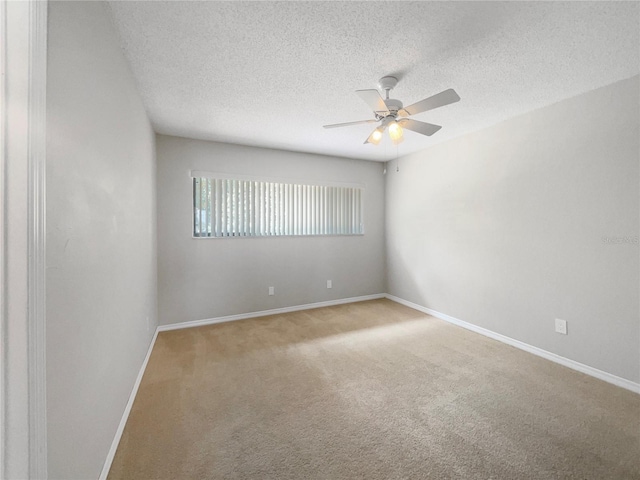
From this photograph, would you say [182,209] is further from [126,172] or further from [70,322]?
[70,322]

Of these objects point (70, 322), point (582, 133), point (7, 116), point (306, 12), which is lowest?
point (70, 322)

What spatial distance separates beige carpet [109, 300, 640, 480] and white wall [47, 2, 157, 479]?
0.43 meters

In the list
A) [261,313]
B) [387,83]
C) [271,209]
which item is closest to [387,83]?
[387,83]

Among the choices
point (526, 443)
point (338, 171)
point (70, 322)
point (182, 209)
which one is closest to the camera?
point (70, 322)

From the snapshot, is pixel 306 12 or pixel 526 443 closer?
pixel 306 12

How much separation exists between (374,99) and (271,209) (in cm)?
249

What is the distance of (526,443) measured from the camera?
1.63 meters

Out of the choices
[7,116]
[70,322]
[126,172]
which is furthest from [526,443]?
[126,172]

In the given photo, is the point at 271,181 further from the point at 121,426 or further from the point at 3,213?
the point at 3,213

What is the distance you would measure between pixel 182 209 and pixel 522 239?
400 cm

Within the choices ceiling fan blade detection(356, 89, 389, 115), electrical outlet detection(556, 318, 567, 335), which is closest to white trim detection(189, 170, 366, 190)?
ceiling fan blade detection(356, 89, 389, 115)

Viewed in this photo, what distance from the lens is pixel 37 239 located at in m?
0.81

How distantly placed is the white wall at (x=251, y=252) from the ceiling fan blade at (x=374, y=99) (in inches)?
90.0

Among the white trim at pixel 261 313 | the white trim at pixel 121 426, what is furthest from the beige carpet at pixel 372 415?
the white trim at pixel 261 313
